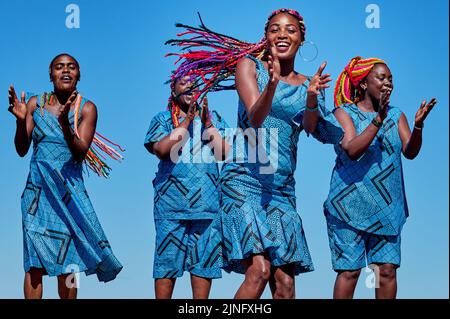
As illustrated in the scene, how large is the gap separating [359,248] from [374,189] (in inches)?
18.0

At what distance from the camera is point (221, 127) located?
29.6ft

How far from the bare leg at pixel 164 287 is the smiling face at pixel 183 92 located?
1.50 m

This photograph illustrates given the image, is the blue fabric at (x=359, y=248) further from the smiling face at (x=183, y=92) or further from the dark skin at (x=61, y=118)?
the dark skin at (x=61, y=118)

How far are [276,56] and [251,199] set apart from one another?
96 centimetres

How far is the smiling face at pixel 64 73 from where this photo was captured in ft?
26.6

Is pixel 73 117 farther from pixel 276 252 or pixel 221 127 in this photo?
pixel 276 252

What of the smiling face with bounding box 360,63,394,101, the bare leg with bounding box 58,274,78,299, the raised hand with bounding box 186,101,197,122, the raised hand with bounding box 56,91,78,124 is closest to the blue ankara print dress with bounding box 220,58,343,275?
the raised hand with bounding box 56,91,78,124

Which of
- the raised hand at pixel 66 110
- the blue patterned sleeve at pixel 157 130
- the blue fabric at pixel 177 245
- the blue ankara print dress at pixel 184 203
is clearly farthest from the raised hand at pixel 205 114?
the raised hand at pixel 66 110

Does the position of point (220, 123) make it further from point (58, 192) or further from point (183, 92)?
point (58, 192)

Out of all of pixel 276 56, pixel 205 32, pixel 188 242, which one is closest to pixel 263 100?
pixel 276 56

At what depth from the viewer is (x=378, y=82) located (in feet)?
27.4

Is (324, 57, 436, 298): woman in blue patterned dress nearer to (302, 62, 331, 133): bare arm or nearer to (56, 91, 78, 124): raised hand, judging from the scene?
(302, 62, 331, 133): bare arm

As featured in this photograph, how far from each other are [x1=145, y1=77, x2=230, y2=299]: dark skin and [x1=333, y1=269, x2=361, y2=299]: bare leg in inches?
50.6

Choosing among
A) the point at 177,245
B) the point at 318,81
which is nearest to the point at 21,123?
the point at 177,245
